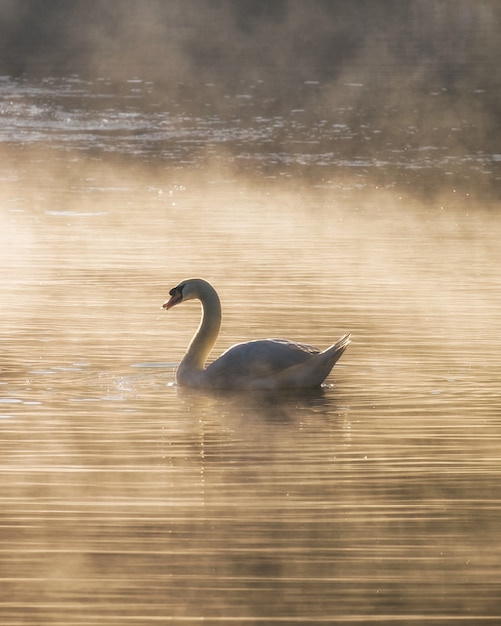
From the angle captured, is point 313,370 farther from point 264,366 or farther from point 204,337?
point 204,337

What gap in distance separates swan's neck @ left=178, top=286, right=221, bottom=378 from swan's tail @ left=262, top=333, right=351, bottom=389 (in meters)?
0.63

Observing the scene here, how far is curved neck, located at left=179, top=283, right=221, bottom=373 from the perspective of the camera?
1258cm

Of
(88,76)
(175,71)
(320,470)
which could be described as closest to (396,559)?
(320,470)

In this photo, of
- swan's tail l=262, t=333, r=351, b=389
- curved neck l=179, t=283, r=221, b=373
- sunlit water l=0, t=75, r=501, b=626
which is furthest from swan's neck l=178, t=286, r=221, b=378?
swan's tail l=262, t=333, r=351, b=389

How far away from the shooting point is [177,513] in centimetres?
887

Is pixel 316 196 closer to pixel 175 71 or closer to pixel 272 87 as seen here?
pixel 272 87

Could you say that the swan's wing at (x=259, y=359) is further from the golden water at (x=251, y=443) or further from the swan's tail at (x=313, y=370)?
the golden water at (x=251, y=443)

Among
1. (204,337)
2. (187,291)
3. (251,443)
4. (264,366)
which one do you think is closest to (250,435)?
(251,443)

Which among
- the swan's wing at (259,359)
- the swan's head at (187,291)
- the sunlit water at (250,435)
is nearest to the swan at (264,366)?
the swan's wing at (259,359)

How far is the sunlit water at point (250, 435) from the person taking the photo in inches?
305

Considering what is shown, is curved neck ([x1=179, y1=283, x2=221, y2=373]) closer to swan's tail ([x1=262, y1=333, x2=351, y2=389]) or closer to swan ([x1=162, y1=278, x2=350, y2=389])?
swan ([x1=162, y1=278, x2=350, y2=389])

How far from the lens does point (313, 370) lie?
39.8 ft

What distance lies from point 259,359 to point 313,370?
37 centimetres

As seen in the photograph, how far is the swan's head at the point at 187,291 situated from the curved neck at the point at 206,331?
0.03 m
